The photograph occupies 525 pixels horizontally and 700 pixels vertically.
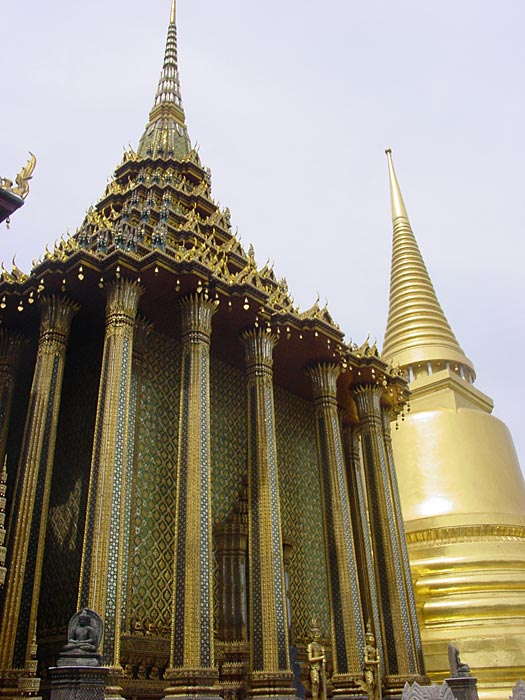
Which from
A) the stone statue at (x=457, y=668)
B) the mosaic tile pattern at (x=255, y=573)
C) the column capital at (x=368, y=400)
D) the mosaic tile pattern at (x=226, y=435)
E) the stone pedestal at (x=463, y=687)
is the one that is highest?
the column capital at (x=368, y=400)

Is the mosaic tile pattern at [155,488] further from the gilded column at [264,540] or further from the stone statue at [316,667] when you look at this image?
the stone statue at [316,667]

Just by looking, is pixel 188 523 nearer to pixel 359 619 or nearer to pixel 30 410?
pixel 30 410

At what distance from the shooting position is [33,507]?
39.4 ft

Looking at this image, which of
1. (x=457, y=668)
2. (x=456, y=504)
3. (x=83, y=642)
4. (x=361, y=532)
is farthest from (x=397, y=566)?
(x=83, y=642)

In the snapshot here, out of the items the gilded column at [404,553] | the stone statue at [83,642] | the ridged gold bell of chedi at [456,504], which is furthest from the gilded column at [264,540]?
the ridged gold bell of chedi at [456,504]

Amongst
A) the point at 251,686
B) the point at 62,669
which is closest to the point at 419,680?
the point at 251,686

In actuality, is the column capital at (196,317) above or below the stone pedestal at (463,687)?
above

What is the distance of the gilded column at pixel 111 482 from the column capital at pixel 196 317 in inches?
41.7

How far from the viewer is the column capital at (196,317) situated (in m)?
13.8

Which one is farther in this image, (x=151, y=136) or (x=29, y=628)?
(x=151, y=136)

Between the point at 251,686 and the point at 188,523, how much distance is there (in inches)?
121

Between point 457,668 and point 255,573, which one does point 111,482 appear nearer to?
point 255,573

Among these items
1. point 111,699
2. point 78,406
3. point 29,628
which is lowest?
point 111,699

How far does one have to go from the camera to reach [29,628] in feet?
36.7
